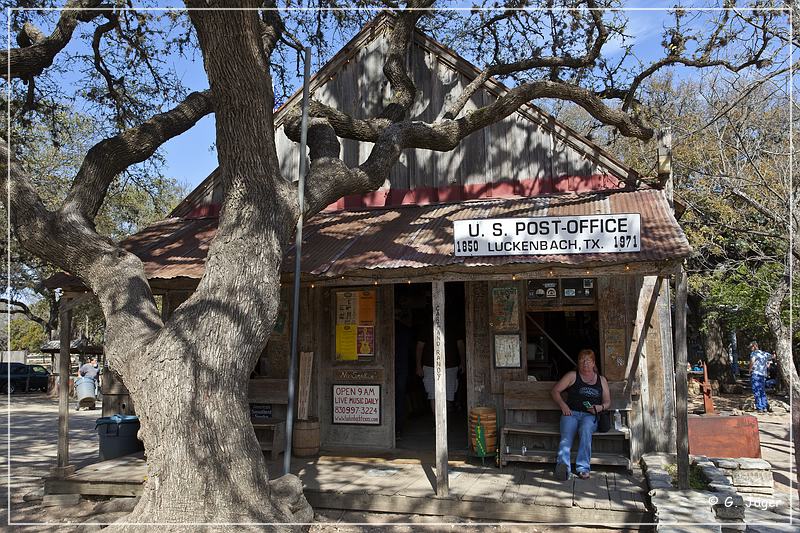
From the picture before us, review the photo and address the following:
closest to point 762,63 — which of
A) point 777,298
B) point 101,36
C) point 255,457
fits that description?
point 777,298

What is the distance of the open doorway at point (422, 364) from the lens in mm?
10703

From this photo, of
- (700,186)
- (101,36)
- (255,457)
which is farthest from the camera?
(700,186)

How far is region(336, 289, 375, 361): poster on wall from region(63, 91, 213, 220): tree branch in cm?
335

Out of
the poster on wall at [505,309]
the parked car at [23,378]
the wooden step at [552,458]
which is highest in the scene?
the poster on wall at [505,309]

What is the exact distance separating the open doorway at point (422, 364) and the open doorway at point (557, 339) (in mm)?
1408

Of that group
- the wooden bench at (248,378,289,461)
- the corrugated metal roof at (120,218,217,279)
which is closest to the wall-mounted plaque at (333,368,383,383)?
the wooden bench at (248,378,289,461)

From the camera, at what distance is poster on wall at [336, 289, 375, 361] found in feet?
32.6

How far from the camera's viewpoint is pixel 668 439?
28.5 feet

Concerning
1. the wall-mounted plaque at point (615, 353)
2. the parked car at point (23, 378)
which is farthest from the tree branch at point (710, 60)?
the parked car at point (23, 378)

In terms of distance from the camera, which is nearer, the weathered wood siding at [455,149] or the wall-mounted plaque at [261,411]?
the weathered wood siding at [455,149]

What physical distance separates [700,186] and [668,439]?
957cm

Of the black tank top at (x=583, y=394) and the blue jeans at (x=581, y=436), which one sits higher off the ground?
the black tank top at (x=583, y=394)

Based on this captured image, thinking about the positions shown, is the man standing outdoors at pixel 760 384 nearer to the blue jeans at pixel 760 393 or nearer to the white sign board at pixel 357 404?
the blue jeans at pixel 760 393

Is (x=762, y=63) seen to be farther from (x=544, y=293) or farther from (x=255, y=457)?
(x=255, y=457)
